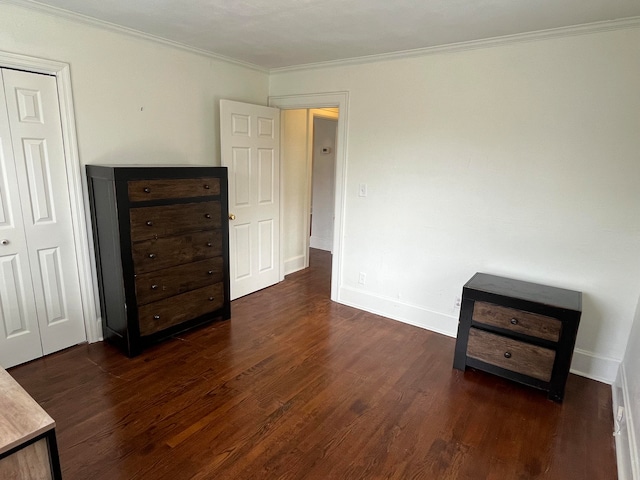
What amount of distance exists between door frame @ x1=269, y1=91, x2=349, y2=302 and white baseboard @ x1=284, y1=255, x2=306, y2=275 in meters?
1.00

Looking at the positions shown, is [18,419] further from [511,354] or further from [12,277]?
[511,354]

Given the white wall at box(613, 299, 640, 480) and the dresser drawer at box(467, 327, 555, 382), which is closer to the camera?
the white wall at box(613, 299, 640, 480)

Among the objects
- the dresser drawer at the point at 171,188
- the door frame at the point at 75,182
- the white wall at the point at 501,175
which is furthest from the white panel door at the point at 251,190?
the door frame at the point at 75,182

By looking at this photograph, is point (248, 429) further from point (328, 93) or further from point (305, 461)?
point (328, 93)

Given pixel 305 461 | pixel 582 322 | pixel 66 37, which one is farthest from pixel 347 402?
pixel 66 37

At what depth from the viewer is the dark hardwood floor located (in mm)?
1859

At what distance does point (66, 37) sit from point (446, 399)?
136 inches

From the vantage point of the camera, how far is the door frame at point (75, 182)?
2.40 meters

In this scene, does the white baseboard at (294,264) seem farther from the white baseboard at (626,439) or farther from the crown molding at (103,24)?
the white baseboard at (626,439)

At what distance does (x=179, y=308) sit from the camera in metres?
2.99

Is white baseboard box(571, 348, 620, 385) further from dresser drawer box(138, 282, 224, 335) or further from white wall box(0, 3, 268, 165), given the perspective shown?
white wall box(0, 3, 268, 165)

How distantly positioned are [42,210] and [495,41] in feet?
11.1

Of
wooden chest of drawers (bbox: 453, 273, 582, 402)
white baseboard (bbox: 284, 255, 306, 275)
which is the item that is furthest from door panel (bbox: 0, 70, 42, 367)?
wooden chest of drawers (bbox: 453, 273, 582, 402)

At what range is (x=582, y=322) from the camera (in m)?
2.68
